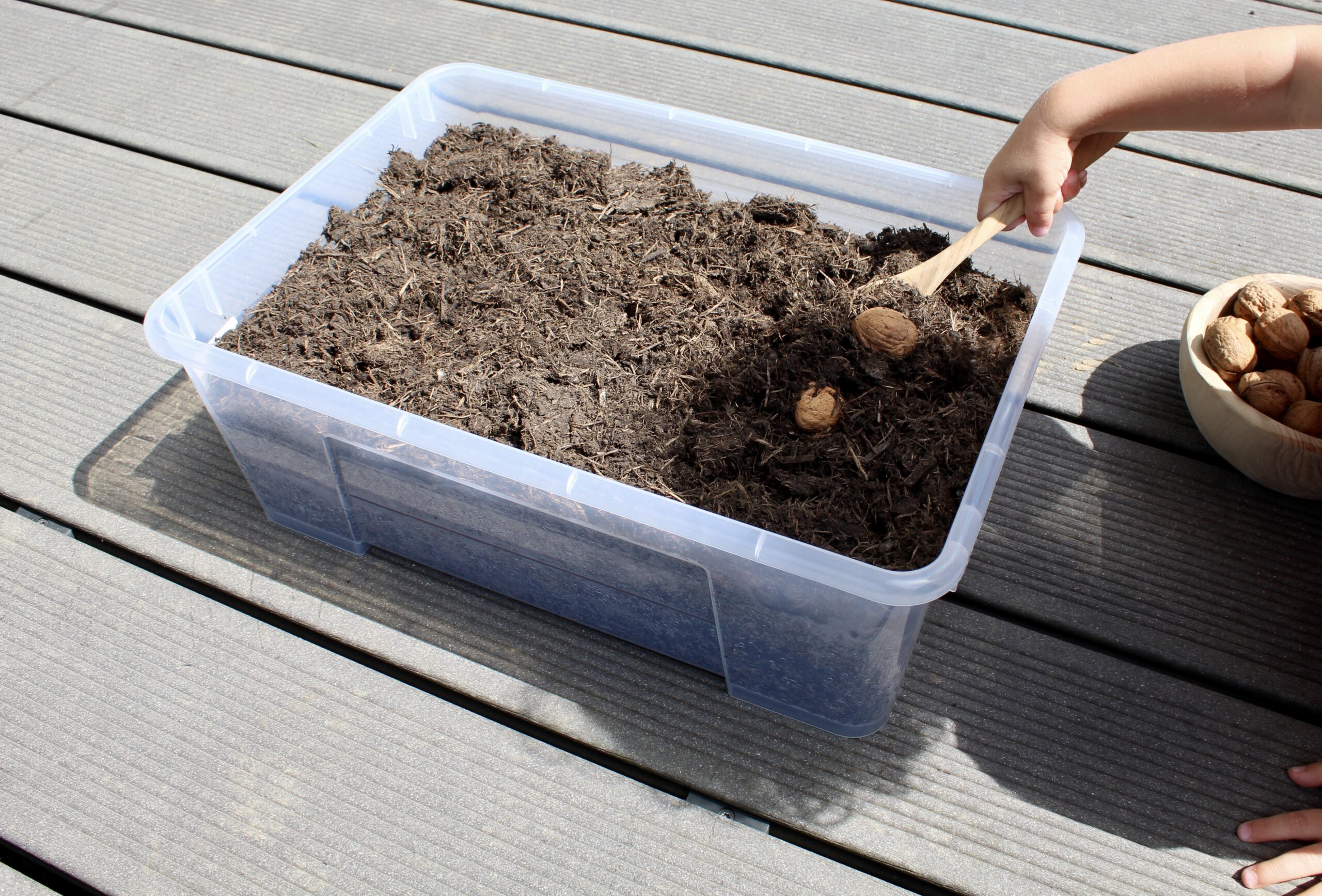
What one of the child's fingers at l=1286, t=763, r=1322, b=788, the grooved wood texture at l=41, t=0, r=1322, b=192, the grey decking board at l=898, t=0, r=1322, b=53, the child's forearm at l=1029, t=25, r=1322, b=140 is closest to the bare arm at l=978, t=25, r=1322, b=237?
the child's forearm at l=1029, t=25, r=1322, b=140

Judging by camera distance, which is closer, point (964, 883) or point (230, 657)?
point (964, 883)

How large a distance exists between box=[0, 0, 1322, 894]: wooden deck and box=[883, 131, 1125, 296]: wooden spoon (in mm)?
258

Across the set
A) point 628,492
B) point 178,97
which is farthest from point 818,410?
point 178,97

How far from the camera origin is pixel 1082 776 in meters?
0.85

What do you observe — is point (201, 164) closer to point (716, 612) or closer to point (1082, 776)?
point (716, 612)

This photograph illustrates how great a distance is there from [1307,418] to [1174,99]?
358 mm

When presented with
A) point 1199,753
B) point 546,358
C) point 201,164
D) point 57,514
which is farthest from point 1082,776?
point 201,164

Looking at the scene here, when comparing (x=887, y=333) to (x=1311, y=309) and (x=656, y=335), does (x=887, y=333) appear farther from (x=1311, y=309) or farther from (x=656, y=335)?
(x=1311, y=309)

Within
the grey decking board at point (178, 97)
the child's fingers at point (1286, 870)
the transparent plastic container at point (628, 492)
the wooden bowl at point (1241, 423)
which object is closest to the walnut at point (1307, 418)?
the wooden bowl at point (1241, 423)

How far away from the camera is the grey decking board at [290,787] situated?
0.79 metres

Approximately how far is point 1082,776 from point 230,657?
2.70ft

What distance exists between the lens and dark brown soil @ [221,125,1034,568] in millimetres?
858

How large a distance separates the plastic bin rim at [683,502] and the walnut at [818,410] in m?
0.15

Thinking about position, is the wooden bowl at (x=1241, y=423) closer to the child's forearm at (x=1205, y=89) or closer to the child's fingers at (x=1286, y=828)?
the child's forearm at (x=1205, y=89)
